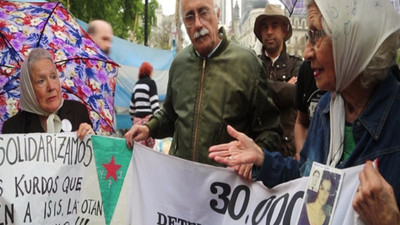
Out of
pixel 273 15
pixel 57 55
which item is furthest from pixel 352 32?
pixel 57 55

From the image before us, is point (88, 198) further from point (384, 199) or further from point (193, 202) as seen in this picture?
point (384, 199)

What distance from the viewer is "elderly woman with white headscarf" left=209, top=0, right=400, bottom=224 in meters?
1.84

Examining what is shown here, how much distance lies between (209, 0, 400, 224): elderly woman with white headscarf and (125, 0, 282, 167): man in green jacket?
1.01 metres

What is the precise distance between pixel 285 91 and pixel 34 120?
1.98 m

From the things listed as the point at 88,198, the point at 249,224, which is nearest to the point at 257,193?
the point at 249,224

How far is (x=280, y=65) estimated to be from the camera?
4543 millimetres

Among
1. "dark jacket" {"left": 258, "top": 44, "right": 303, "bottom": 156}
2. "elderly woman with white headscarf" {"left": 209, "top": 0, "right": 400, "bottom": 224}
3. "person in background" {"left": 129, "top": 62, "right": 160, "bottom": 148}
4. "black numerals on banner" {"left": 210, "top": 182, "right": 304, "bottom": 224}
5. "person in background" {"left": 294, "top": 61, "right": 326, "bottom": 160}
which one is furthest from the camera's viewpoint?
"person in background" {"left": 129, "top": 62, "right": 160, "bottom": 148}

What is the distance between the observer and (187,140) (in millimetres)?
3395

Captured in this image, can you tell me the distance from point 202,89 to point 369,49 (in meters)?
1.49

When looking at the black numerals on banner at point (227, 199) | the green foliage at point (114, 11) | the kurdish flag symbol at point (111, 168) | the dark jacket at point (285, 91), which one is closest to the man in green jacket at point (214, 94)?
the kurdish flag symbol at point (111, 168)

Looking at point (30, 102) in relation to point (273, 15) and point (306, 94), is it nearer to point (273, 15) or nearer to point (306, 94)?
point (306, 94)

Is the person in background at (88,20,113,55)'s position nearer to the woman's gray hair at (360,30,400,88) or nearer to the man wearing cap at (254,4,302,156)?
the man wearing cap at (254,4,302,156)

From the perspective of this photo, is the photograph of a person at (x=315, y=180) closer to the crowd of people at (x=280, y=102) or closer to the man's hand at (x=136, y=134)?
the crowd of people at (x=280, y=102)

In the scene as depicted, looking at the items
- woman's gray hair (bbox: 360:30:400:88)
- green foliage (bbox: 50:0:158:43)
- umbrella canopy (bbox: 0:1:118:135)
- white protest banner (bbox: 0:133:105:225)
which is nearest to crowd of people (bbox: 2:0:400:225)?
woman's gray hair (bbox: 360:30:400:88)
